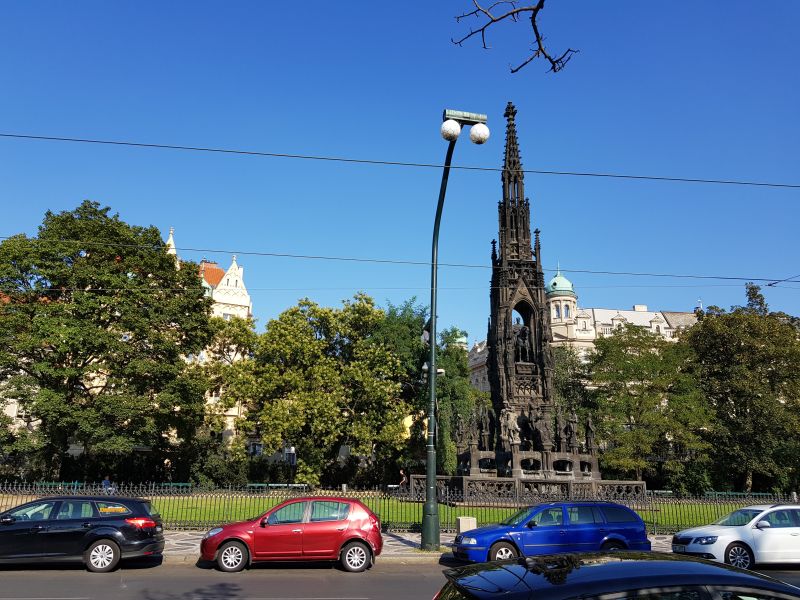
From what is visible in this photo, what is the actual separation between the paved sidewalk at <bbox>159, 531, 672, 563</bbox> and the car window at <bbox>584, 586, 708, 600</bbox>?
1112cm

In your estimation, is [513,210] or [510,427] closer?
[510,427]

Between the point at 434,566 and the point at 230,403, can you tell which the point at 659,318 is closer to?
the point at 230,403

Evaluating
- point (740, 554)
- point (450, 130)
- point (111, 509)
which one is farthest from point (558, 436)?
point (111, 509)

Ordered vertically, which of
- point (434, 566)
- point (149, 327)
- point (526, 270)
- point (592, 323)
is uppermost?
point (592, 323)

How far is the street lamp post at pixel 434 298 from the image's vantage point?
12.9 m

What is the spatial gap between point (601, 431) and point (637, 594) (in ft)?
127

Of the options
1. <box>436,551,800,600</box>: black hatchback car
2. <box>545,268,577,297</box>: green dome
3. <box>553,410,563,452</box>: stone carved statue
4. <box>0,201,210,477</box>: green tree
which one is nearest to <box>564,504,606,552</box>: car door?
<box>436,551,800,600</box>: black hatchback car

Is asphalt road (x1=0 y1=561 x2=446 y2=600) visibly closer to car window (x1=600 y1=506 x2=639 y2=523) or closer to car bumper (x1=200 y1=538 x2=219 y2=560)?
car bumper (x1=200 y1=538 x2=219 y2=560)

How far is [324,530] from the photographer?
39.0ft

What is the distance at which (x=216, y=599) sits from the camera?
359 inches

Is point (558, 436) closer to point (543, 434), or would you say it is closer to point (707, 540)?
point (543, 434)

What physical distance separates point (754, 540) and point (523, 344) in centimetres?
1847

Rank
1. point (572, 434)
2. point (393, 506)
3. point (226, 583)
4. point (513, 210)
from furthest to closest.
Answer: point (513, 210) < point (572, 434) < point (393, 506) < point (226, 583)

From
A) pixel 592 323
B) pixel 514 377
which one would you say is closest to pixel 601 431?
pixel 514 377
